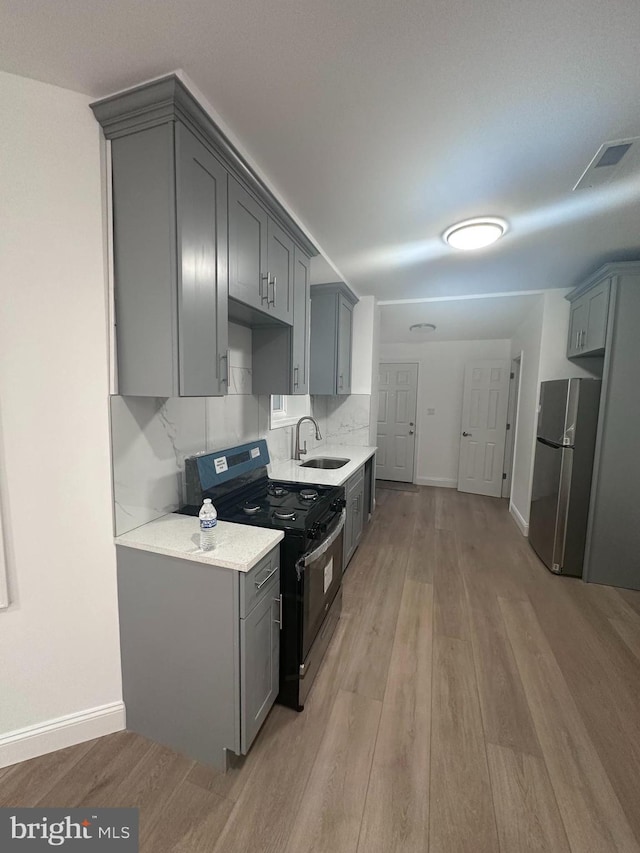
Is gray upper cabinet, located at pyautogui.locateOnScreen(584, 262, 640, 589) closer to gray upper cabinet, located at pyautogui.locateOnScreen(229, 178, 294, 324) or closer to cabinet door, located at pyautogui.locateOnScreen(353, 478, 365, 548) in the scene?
cabinet door, located at pyautogui.locateOnScreen(353, 478, 365, 548)

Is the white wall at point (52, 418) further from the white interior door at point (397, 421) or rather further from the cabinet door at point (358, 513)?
the white interior door at point (397, 421)

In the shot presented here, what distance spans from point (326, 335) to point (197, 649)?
2.77m

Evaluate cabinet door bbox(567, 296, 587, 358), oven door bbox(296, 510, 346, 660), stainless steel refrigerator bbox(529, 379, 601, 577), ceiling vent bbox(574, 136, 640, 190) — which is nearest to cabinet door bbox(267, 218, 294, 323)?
oven door bbox(296, 510, 346, 660)

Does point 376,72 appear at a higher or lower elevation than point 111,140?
higher

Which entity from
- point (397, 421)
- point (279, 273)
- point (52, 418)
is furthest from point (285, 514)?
point (397, 421)

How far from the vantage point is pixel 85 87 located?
1.24m

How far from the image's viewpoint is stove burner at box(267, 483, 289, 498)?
208cm

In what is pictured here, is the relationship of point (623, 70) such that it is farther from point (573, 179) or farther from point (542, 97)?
point (573, 179)

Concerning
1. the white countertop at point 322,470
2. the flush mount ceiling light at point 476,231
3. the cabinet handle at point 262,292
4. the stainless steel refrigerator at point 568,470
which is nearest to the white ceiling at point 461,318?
the stainless steel refrigerator at point 568,470

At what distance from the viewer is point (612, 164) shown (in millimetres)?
1602

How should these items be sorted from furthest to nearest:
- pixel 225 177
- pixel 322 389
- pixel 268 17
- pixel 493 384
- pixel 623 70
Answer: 1. pixel 493 384
2. pixel 322 389
3. pixel 225 177
4. pixel 623 70
5. pixel 268 17

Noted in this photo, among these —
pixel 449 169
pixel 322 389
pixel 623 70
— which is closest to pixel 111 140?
pixel 449 169

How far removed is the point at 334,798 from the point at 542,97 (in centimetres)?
266

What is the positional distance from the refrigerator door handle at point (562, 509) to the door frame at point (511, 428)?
192 centimetres
